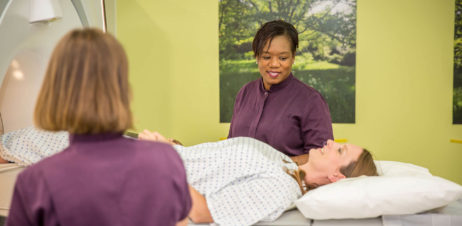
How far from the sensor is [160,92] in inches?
138

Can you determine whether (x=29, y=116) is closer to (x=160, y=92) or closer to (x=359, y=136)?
(x=160, y=92)

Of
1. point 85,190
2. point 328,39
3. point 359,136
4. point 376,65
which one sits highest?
point 328,39

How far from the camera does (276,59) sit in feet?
6.25

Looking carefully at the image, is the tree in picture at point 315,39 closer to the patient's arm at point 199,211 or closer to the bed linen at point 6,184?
the patient's arm at point 199,211

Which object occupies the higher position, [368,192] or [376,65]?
[376,65]

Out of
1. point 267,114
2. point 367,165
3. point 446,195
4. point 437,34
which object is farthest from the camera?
point 437,34

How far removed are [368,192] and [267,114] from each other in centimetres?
72

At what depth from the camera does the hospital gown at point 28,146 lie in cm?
177

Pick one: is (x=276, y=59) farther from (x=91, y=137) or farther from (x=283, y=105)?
(x=91, y=137)

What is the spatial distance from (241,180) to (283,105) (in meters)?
0.54

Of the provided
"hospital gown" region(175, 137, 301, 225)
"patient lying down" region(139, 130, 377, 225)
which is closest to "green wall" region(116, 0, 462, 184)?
"patient lying down" region(139, 130, 377, 225)

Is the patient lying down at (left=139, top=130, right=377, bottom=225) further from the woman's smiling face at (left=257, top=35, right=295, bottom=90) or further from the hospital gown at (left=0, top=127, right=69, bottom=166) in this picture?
the hospital gown at (left=0, top=127, right=69, bottom=166)

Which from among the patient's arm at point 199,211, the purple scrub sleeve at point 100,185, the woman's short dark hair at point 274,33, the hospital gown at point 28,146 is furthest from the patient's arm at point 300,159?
the purple scrub sleeve at point 100,185

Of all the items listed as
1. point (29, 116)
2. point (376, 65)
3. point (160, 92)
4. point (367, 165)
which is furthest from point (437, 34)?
point (29, 116)
